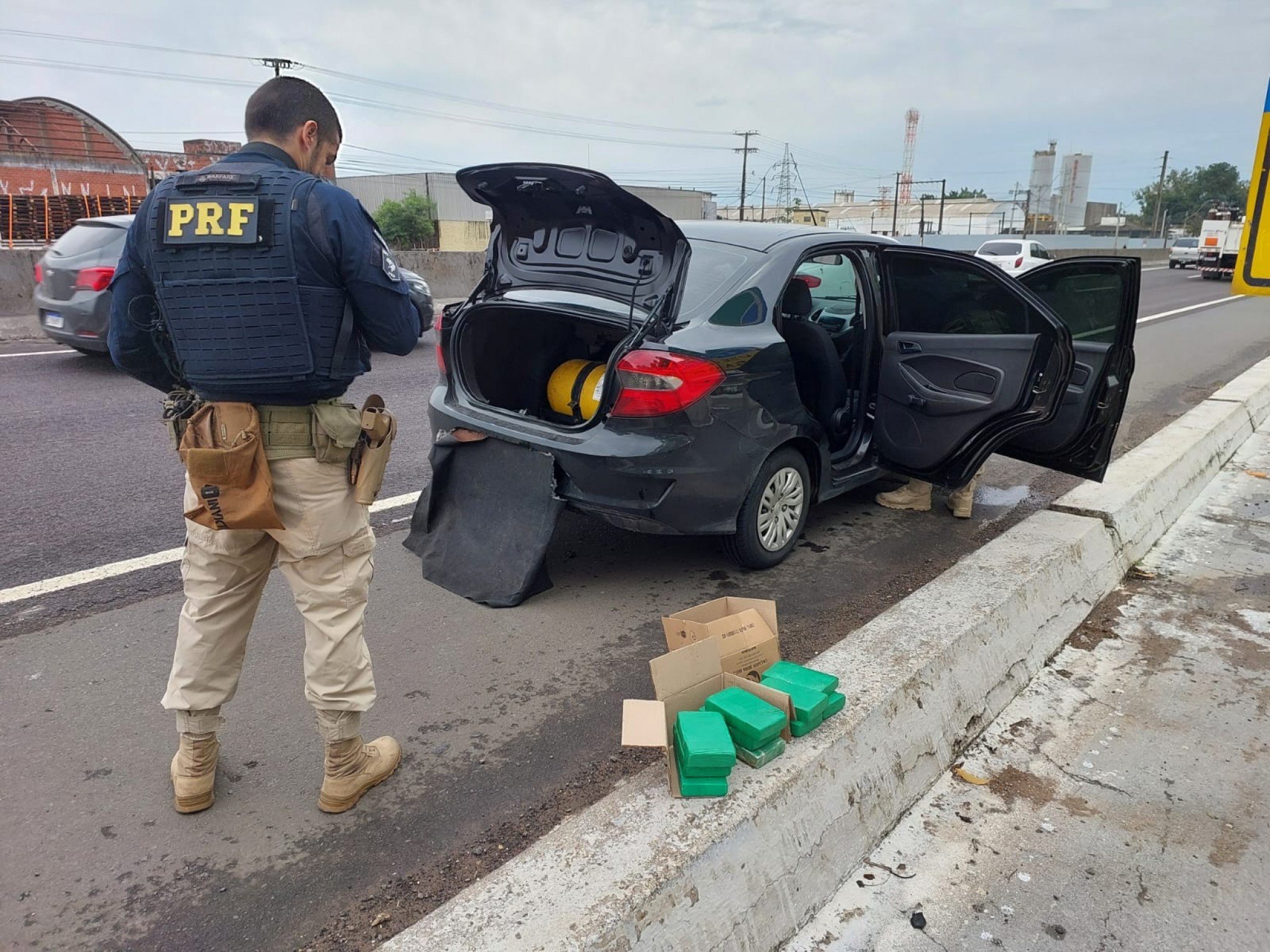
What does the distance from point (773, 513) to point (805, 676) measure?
1.65 meters

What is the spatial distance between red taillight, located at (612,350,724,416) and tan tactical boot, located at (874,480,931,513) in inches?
83.7

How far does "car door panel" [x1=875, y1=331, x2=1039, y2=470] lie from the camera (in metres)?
4.18

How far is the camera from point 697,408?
3617mm

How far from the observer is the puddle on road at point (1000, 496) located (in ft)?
18.3

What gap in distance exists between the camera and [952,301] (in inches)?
178

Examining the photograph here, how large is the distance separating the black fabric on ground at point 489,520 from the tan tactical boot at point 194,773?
1439 mm

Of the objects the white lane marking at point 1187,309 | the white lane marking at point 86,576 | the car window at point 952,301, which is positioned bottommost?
the white lane marking at point 86,576

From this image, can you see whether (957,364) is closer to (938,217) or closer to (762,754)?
(762,754)

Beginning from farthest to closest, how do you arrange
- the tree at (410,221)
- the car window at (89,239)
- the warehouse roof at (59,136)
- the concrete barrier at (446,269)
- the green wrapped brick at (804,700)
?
the tree at (410,221), the warehouse roof at (59,136), the concrete barrier at (446,269), the car window at (89,239), the green wrapped brick at (804,700)

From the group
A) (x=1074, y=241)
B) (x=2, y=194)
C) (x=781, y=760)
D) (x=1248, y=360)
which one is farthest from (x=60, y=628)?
(x=1074, y=241)

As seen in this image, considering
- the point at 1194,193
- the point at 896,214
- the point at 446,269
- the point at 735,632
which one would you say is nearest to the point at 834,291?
the point at 735,632

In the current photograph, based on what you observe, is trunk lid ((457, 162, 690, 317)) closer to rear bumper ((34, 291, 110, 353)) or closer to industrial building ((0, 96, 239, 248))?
rear bumper ((34, 291, 110, 353))

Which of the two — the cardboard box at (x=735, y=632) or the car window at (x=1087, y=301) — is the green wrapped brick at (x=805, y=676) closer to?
the cardboard box at (x=735, y=632)

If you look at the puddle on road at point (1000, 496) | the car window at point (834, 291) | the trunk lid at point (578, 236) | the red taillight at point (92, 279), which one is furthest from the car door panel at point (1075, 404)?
the red taillight at point (92, 279)
